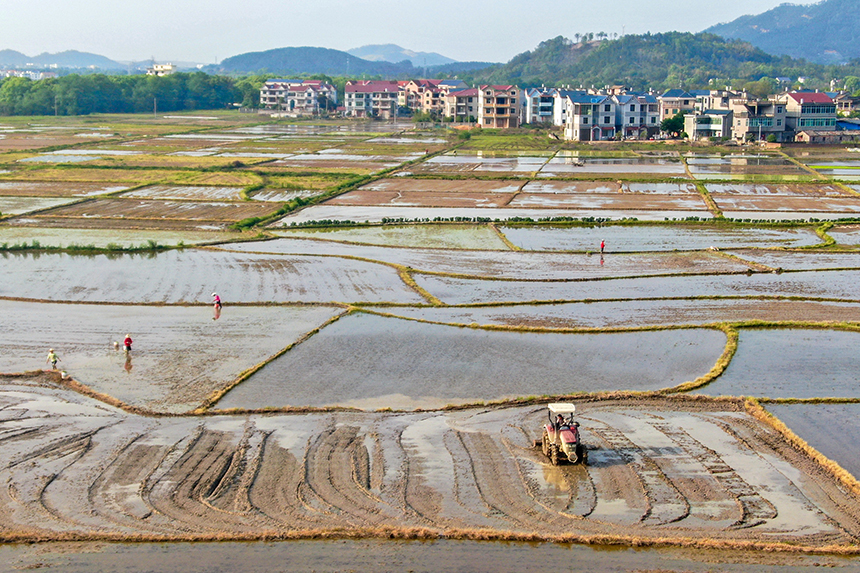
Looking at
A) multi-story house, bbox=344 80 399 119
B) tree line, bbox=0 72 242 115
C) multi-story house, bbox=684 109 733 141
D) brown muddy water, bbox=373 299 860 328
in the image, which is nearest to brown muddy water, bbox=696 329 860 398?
brown muddy water, bbox=373 299 860 328

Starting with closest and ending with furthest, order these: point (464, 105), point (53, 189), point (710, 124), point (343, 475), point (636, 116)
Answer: point (343, 475)
point (53, 189)
point (710, 124)
point (636, 116)
point (464, 105)

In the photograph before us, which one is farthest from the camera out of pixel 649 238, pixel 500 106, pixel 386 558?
pixel 500 106

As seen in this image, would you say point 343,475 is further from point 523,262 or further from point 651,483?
point 523,262

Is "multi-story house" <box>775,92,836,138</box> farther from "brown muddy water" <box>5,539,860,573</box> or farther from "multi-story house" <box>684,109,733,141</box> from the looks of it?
"brown muddy water" <box>5,539,860,573</box>

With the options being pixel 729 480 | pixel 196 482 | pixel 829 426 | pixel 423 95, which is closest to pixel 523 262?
pixel 829 426

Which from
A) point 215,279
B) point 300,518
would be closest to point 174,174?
point 215,279

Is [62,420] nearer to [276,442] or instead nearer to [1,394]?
Result: [1,394]
